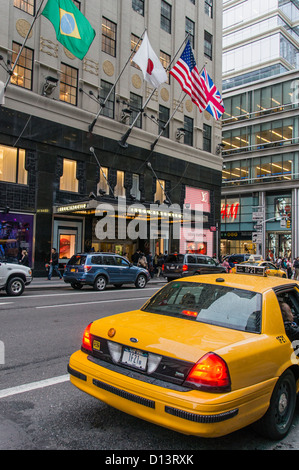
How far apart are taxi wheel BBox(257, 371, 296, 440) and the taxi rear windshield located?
56 centimetres

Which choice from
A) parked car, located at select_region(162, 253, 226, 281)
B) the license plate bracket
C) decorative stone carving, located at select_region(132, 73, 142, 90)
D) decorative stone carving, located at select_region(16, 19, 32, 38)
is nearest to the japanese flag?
decorative stone carving, located at select_region(132, 73, 142, 90)

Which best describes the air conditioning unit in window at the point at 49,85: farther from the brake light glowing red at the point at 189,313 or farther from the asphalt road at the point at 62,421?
the brake light glowing red at the point at 189,313

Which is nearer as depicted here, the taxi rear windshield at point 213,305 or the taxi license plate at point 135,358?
the taxi license plate at point 135,358

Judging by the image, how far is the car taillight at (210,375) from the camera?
295 cm

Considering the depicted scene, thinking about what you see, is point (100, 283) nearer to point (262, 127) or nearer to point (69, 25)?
point (69, 25)

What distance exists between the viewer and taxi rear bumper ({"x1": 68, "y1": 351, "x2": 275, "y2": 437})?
2828 mm

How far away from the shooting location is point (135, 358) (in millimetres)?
3395

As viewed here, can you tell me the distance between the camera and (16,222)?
775 inches

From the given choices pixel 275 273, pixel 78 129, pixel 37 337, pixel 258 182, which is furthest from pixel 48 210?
pixel 258 182

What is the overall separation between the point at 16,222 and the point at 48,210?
1.93m

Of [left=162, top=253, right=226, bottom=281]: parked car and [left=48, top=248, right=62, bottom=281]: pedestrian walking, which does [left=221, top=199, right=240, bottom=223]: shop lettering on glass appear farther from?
[left=48, top=248, right=62, bottom=281]: pedestrian walking

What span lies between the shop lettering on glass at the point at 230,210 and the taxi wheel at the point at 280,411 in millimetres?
47130

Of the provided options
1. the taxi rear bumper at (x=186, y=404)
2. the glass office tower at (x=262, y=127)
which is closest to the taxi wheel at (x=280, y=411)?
the taxi rear bumper at (x=186, y=404)

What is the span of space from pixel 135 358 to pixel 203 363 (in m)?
0.68
